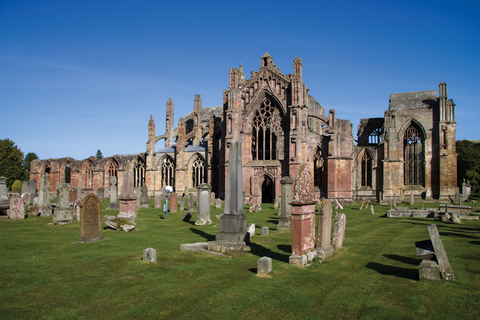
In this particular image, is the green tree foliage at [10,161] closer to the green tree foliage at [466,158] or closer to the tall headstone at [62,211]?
the tall headstone at [62,211]

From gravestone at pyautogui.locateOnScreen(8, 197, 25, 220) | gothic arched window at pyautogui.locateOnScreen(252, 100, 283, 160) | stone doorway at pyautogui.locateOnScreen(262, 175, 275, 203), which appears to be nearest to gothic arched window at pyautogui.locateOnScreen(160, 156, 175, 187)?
gothic arched window at pyautogui.locateOnScreen(252, 100, 283, 160)

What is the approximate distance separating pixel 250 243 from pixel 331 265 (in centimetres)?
364

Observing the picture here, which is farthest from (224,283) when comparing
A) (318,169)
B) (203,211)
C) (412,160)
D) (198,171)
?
(412,160)

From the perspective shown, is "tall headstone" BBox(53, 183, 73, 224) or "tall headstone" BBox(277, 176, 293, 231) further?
"tall headstone" BBox(53, 183, 73, 224)

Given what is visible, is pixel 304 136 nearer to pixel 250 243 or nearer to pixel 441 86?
pixel 441 86

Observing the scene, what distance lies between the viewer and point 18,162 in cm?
6038

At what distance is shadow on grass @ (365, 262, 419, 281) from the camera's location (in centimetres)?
822

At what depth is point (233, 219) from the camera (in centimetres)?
1158

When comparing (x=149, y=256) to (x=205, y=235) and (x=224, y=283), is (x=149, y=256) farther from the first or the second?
(x=205, y=235)

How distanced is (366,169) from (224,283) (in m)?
35.1

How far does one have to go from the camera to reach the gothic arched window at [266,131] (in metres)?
34.8

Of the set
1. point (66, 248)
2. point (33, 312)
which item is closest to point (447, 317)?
point (33, 312)

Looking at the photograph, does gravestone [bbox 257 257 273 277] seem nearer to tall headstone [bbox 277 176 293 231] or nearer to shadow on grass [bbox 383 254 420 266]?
shadow on grass [bbox 383 254 420 266]

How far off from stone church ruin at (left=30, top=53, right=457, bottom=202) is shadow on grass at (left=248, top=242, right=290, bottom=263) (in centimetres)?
1811
